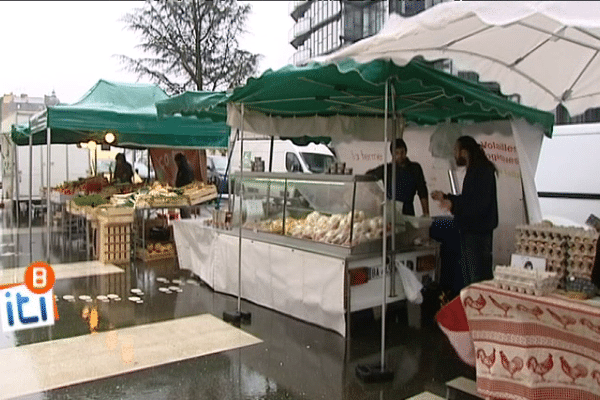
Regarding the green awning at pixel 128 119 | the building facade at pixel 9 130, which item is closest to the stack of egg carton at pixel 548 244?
the green awning at pixel 128 119

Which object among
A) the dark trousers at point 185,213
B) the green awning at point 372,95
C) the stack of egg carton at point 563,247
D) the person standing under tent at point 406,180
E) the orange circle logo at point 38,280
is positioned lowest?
the orange circle logo at point 38,280

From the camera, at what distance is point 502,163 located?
6.61 metres

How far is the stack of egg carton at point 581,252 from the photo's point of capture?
10.7 feet

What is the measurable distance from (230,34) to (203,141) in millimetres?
2203

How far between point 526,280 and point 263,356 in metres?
2.39

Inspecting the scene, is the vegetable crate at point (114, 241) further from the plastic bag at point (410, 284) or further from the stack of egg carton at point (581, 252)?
the stack of egg carton at point (581, 252)

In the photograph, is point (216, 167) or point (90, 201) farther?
point (216, 167)

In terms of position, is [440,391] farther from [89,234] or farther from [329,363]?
[89,234]

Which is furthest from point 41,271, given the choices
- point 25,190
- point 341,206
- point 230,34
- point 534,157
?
point 25,190

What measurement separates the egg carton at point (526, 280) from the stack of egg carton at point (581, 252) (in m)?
0.15

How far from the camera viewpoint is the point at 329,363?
451 cm

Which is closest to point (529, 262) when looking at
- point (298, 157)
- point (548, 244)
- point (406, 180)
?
point (548, 244)

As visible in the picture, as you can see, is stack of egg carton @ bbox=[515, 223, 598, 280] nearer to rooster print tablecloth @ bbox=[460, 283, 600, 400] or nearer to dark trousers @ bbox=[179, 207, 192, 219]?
rooster print tablecloth @ bbox=[460, 283, 600, 400]

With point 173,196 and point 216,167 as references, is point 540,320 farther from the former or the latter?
point 216,167
